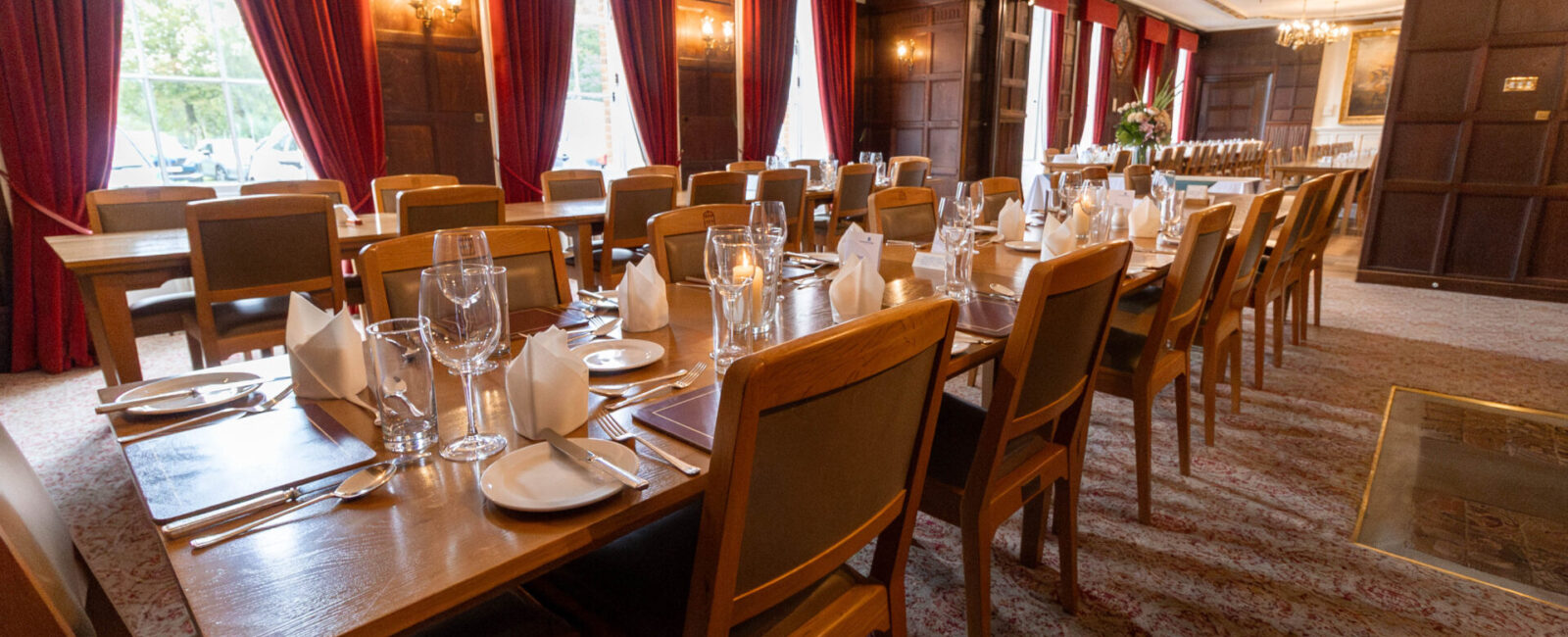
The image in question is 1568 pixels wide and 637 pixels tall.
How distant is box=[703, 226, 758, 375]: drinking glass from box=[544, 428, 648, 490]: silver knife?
357 millimetres

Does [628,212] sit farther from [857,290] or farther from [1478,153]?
[1478,153]

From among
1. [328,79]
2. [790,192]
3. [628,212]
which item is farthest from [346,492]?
[328,79]

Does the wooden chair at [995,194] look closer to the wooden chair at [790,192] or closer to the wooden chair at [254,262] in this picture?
the wooden chair at [790,192]

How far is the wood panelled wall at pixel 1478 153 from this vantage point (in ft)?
14.5

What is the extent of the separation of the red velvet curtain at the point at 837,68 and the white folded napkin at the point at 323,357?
21.6 feet

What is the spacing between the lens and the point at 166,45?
416cm

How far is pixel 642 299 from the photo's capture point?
4.82 ft

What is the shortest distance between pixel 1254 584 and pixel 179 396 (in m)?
2.19

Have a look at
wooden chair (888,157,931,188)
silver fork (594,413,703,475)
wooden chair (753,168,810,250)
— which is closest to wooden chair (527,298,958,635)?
Result: silver fork (594,413,703,475)

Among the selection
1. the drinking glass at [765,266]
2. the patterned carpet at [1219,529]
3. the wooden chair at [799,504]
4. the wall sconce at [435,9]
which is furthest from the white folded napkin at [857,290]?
the wall sconce at [435,9]

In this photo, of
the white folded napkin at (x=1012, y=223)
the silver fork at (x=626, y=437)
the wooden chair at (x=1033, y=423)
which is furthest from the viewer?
the white folded napkin at (x=1012, y=223)

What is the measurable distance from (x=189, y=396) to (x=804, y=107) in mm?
6996

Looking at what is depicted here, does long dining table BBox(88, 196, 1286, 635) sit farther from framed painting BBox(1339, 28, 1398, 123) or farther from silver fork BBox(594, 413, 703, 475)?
framed painting BBox(1339, 28, 1398, 123)

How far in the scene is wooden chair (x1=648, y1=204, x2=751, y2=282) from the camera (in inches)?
80.7
